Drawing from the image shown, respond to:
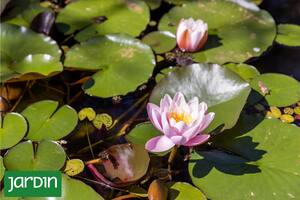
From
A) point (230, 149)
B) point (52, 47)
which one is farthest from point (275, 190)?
point (52, 47)

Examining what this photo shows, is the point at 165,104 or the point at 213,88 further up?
the point at 165,104

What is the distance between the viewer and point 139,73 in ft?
6.09

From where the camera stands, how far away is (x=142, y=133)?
1586 millimetres

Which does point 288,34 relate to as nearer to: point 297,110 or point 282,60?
point 282,60

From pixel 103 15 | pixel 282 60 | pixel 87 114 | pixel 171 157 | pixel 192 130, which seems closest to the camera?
pixel 192 130

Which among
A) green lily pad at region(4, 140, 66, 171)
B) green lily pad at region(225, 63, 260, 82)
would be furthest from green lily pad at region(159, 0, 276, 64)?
green lily pad at region(4, 140, 66, 171)

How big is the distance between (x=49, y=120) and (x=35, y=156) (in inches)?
7.4

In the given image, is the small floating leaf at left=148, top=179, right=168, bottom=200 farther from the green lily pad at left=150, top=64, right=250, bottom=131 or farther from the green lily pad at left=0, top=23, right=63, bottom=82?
the green lily pad at left=0, top=23, right=63, bottom=82

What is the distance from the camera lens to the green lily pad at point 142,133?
1.56 m

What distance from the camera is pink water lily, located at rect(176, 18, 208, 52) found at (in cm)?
193

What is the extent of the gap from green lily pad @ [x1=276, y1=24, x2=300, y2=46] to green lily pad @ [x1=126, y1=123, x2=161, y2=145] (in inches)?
33.2

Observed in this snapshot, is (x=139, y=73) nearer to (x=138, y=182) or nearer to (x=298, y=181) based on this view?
(x=138, y=182)

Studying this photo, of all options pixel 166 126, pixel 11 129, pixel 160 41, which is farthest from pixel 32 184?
pixel 160 41

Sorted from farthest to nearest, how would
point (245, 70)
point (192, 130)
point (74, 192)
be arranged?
point (245, 70) < point (74, 192) < point (192, 130)
